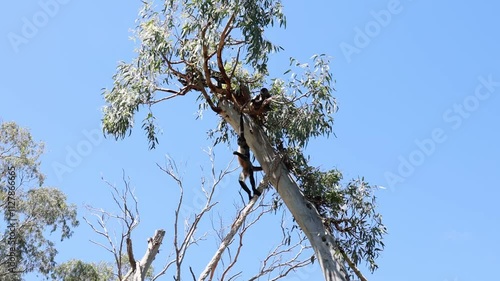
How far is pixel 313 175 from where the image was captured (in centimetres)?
980

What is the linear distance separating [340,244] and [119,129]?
3580 mm

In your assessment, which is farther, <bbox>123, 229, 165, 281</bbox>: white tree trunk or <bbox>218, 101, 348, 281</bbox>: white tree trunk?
<bbox>218, 101, 348, 281</bbox>: white tree trunk

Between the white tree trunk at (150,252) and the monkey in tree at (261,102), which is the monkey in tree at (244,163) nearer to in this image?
the monkey in tree at (261,102)

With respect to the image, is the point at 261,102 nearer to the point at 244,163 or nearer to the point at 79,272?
the point at 244,163

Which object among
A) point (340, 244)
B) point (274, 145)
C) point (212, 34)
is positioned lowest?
point (340, 244)

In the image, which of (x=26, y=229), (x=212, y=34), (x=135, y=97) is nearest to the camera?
(x=212, y=34)

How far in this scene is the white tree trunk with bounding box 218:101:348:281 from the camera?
880cm

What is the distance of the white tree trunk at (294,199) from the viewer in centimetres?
880

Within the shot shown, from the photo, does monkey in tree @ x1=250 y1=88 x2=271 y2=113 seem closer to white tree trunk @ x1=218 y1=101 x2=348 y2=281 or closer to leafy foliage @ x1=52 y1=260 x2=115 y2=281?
white tree trunk @ x1=218 y1=101 x2=348 y2=281

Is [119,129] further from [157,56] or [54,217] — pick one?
[54,217]

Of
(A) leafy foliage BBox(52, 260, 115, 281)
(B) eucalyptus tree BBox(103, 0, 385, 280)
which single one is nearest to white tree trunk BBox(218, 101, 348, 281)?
(B) eucalyptus tree BBox(103, 0, 385, 280)

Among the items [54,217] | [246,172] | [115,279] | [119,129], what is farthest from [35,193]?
[246,172]

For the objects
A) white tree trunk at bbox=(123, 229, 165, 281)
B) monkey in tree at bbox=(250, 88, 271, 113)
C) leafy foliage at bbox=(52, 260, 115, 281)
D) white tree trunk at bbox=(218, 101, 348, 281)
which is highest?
leafy foliage at bbox=(52, 260, 115, 281)

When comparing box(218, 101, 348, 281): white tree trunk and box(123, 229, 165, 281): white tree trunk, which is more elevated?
box(218, 101, 348, 281): white tree trunk
